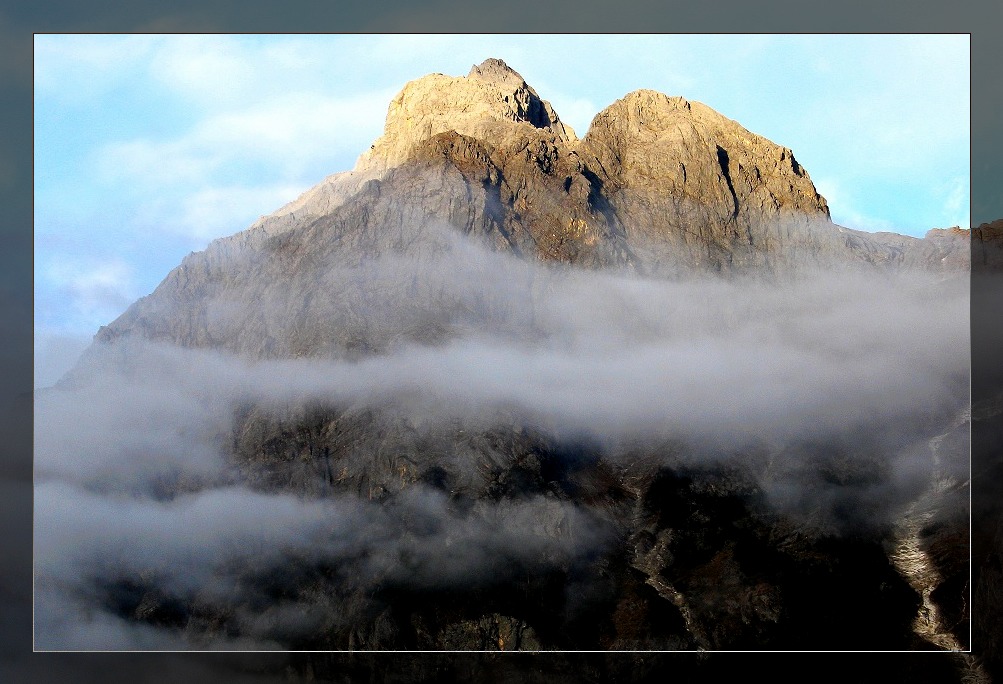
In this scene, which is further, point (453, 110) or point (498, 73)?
point (453, 110)

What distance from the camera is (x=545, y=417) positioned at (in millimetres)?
140500

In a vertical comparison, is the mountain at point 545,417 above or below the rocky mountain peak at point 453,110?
below

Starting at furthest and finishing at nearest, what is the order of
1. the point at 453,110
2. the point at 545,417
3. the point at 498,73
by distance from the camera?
the point at 453,110 < the point at 498,73 < the point at 545,417

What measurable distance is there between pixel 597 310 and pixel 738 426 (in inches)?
962

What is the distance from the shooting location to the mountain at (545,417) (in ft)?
398

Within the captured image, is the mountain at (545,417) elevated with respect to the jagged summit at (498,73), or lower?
lower

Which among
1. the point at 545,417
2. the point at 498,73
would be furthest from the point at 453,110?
the point at 545,417

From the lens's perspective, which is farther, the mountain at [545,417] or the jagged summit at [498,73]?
the jagged summit at [498,73]

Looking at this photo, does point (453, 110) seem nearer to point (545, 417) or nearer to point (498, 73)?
point (498, 73)

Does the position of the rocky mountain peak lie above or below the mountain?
above

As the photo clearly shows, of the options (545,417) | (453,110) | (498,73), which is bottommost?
(545,417)

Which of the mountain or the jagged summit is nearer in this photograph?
the mountain

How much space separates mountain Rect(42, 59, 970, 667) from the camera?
121 metres

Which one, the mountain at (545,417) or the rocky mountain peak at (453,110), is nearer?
the mountain at (545,417)
